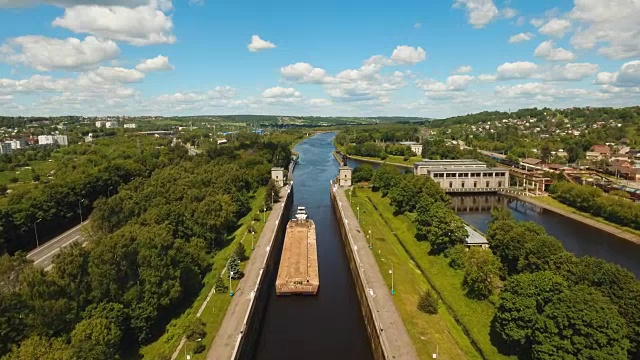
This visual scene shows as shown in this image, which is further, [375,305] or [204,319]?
[375,305]

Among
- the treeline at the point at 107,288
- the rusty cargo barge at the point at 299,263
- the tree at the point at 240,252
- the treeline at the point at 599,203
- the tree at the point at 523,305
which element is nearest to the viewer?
the treeline at the point at 107,288

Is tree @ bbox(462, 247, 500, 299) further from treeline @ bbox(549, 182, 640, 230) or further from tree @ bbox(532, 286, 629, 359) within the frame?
treeline @ bbox(549, 182, 640, 230)

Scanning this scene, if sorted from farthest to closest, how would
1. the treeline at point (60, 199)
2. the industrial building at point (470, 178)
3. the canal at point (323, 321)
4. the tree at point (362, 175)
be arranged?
1. the tree at point (362, 175)
2. the industrial building at point (470, 178)
3. the treeline at point (60, 199)
4. the canal at point (323, 321)

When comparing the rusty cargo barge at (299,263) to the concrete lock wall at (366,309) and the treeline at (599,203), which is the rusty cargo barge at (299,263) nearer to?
the concrete lock wall at (366,309)

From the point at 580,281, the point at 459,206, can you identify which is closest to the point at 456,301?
the point at 580,281

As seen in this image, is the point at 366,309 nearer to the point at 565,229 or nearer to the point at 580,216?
the point at 565,229

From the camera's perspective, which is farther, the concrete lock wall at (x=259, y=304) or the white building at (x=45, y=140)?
the white building at (x=45, y=140)

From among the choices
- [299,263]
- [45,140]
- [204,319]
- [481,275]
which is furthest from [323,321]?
[45,140]

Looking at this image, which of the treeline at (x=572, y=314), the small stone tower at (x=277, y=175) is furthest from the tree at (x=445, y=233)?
the small stone tower at (x=277, y=175)

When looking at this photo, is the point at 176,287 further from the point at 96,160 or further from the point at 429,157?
the point at 429,157
